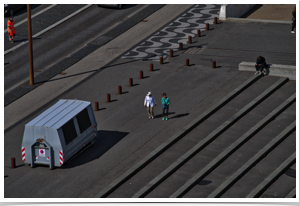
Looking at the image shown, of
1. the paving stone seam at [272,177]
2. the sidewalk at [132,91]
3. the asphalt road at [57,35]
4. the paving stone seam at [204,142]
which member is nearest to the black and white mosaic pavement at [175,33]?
the sidewalk at [132,91]

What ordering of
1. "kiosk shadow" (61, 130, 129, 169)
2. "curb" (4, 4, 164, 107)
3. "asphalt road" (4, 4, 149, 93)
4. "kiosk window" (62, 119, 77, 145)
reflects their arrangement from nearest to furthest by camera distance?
"kiosk window" (62, 119, 77, 145), "kiosk shadow" (61, 130, 129, 169), "curb" (4, 4, 164, 107), "asphalt road" (4, 4, 149, 93)

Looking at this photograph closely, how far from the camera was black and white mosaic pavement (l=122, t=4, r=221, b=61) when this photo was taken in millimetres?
32438

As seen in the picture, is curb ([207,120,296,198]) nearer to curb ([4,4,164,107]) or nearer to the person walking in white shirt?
the person walking in white shirt

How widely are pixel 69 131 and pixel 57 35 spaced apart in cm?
1622

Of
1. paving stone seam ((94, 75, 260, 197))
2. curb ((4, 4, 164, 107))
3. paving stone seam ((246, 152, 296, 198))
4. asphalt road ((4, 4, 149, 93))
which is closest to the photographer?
paving stone seam ((246, 152, 296, 198))

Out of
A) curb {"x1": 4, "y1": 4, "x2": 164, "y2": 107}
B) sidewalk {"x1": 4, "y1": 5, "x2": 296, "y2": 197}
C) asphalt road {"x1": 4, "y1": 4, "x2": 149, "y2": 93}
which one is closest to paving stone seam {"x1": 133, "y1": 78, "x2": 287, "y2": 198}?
sidewalk {"x1": 4, "y1": 5, "x2": 296, "y2": 197}

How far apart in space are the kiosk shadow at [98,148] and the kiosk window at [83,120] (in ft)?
3.39

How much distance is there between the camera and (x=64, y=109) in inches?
894

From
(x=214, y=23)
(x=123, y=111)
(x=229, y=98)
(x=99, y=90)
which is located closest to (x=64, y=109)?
(x=123, y=111)

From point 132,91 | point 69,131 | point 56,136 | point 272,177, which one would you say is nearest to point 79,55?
point 132,91

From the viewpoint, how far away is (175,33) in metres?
35.1

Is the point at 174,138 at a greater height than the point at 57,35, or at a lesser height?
lesser

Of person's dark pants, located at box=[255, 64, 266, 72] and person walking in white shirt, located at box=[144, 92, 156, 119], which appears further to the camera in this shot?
person's dark pants, located at box=[255, 64, 266, 72]

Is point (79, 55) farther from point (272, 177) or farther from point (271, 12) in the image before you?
point (272, 177)
